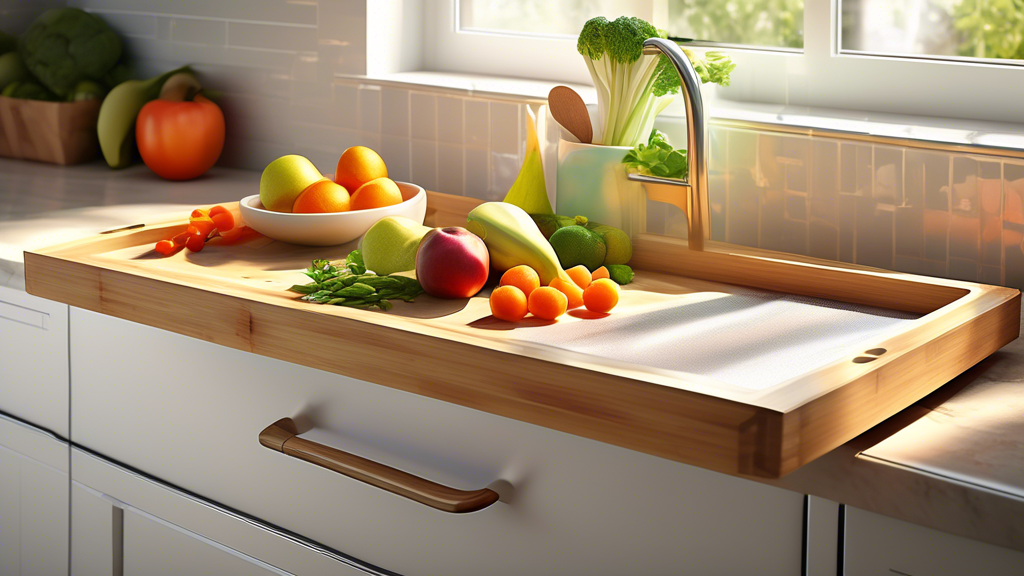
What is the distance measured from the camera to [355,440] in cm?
102

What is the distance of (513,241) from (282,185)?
1.41 ft

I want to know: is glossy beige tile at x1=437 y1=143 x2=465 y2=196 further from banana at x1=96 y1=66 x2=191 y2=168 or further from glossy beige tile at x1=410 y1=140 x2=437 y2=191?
banana at x1=96 y1=66 x2=191 y2=168

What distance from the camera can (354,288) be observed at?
1.05m

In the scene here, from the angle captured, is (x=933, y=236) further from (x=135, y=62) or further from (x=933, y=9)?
(x=135, y=62)

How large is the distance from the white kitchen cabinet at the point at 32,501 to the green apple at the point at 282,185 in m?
0.45

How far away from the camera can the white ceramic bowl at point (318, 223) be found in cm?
131

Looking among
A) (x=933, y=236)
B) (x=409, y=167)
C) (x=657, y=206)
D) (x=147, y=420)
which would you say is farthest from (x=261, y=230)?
(x=933, y=236)

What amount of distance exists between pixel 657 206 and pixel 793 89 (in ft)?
0.90

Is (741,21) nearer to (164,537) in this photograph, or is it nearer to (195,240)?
(195,240)

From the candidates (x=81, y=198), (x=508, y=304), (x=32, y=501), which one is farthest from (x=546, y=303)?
(x=81, y=198)

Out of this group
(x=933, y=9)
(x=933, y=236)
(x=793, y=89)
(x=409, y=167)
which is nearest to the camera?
(x=933, y=236)

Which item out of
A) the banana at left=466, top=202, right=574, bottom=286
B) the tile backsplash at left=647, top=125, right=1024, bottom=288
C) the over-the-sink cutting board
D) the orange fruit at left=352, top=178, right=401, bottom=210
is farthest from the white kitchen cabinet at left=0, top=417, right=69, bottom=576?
the tile backsplash at left=647, top=125, right=1024, bottom=288

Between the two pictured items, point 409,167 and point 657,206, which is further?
point 409,167

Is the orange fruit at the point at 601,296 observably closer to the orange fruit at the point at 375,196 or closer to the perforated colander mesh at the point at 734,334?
the perforated colander mesh at the point at 734,334
